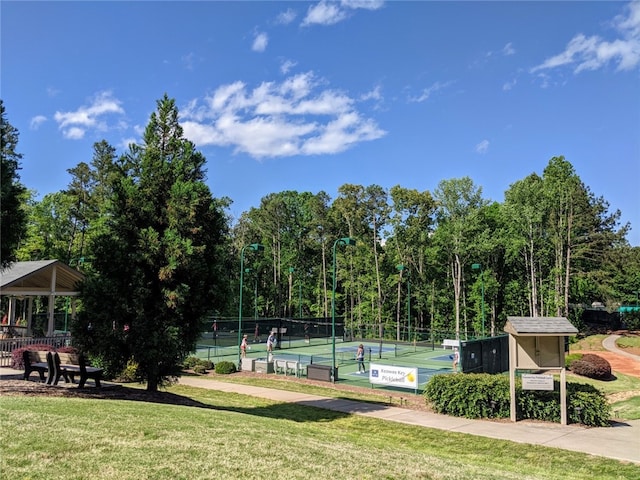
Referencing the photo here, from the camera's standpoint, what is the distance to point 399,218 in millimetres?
65188

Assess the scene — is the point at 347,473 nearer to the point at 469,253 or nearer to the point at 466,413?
the point at 466,413

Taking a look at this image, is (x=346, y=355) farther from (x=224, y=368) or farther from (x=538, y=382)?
(x=538, y=382)

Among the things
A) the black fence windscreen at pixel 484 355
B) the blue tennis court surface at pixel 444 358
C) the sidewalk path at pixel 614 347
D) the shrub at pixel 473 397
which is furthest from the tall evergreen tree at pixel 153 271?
the sidewalk path at pixel 614 347

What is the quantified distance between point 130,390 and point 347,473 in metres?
10.6

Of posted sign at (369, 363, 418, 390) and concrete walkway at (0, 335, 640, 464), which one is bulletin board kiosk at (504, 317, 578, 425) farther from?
posted sign at (369, 363, 418, 390)

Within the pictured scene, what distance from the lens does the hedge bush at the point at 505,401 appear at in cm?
1588

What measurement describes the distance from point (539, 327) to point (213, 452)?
12826 millimetres

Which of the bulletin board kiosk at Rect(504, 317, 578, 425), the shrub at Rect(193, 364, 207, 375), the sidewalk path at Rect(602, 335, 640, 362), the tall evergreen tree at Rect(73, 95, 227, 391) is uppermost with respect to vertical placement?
the tall evergreen tree at Rect(73, 95, 227, 391)

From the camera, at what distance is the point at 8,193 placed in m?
10.1

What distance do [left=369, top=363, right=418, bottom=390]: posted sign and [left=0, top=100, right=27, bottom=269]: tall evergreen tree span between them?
15.0 m

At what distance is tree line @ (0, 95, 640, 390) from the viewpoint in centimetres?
1352

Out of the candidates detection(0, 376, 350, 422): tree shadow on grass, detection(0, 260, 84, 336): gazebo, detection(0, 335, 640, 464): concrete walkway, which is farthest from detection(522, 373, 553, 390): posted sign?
detection(0, 260, 84, 336): gazebo

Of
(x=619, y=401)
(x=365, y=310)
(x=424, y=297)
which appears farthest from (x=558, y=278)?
(x=619, y=401)

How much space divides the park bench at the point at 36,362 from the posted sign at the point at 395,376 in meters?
12.3
